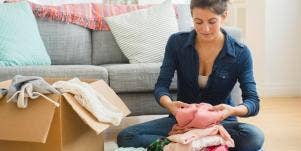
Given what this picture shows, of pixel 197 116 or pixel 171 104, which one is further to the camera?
pixel 171 104

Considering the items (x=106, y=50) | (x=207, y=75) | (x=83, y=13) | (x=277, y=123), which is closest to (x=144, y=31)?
(x=106, y=50)

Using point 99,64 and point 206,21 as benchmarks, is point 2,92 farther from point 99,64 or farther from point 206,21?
point 99,64

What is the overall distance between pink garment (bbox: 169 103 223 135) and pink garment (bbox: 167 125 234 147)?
2 centimetres

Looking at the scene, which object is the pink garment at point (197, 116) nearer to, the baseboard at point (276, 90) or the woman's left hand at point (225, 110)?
the woman's left hand at point (225, 110)

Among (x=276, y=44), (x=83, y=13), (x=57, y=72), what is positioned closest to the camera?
(x=57, y=72)

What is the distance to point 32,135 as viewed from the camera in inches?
45.1

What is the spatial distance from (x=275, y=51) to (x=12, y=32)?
85.1 inches

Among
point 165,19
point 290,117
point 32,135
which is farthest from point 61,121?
point 290,117

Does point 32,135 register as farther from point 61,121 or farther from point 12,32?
point 12,32

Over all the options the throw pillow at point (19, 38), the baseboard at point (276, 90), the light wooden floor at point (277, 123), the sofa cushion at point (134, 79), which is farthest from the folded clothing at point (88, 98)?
the baseboard at point (276, 90)

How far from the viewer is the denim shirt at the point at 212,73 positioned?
156 centimetres

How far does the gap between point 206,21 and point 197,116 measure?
362 millimetres

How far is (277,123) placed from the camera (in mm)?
2451

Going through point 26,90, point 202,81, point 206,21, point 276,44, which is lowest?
point 276,44
